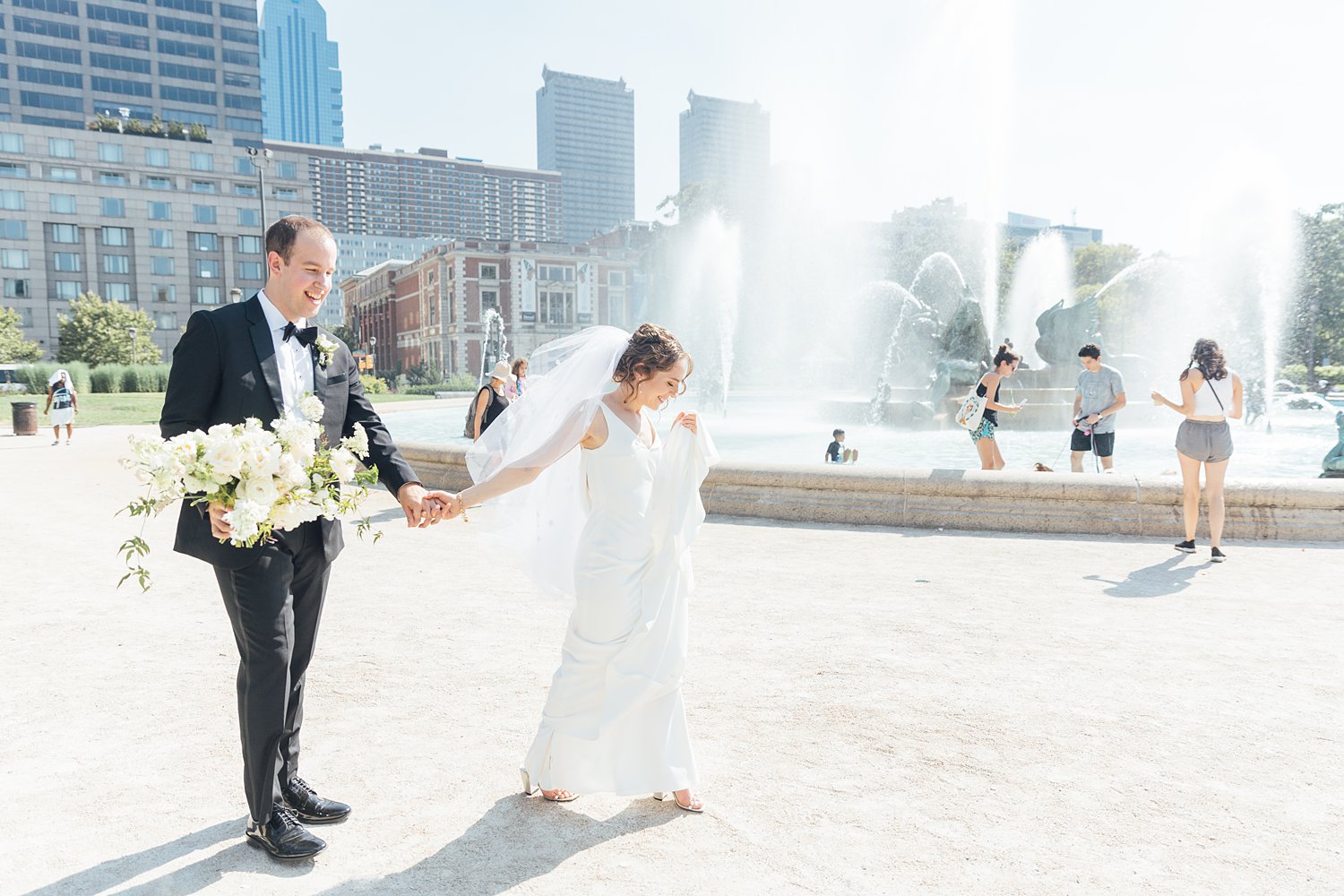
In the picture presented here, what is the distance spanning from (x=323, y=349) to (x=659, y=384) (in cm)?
117

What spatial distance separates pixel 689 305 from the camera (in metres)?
74.5

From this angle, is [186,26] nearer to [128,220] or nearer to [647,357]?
[128,220]

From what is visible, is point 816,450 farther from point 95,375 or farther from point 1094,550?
point 95,375

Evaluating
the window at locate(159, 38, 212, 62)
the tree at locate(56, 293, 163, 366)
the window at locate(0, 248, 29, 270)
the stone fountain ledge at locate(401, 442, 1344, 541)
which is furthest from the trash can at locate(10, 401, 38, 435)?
the window at locate(159, 38, 212, 62)

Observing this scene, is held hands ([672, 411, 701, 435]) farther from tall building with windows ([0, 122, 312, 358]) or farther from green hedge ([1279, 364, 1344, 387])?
tall building with windows ([0, 122, 312, 358])

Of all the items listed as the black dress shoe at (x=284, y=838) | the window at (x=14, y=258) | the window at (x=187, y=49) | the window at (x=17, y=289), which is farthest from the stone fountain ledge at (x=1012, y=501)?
the window at (x=187, y=49)

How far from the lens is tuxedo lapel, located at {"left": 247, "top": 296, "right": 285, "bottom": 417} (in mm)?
2934

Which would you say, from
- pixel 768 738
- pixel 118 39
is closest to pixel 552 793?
pixel 768 738

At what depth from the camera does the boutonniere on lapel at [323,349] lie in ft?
10.1

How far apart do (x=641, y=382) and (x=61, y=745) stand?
2866 millimetres

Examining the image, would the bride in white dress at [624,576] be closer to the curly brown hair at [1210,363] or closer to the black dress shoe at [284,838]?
the black dress shoe at [284,838]

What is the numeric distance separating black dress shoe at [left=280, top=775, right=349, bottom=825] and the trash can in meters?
21.9

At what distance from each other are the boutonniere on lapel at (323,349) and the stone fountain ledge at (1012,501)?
6.53 m

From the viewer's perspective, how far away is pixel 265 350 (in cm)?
295
